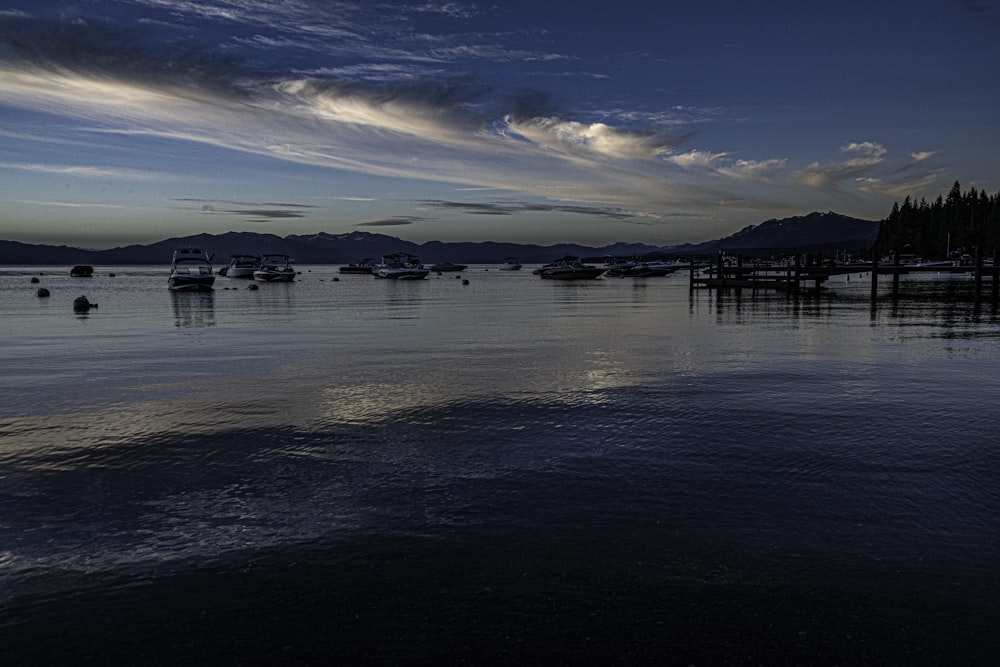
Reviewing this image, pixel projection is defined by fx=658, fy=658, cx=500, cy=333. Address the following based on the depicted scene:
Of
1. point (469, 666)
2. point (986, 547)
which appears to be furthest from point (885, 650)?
point (469, 666)

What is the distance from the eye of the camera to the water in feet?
16.2

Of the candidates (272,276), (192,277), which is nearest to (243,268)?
(272,276)

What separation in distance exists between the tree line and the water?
160m

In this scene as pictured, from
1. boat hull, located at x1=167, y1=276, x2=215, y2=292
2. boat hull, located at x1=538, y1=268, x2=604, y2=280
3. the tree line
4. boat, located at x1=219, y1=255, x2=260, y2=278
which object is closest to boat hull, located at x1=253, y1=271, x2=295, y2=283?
boat, located at x1=219, y1=255, x2=260, y2=278

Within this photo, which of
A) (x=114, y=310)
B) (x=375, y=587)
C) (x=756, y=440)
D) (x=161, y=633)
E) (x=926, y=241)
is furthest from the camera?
(x=926, y=241)

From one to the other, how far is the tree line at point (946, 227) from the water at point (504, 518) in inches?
6302

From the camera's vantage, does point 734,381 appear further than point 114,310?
No

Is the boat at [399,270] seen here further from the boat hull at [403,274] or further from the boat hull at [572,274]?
the boat hull at [572,274]

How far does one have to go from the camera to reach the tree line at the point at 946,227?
5837 inches

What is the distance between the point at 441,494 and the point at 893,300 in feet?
164

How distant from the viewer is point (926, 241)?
555 feet

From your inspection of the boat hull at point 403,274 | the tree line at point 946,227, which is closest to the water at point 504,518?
the boat hull at point 403,274

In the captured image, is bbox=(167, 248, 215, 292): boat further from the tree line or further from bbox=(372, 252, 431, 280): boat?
the tree line

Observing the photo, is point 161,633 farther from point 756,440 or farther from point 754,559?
point 756,440
